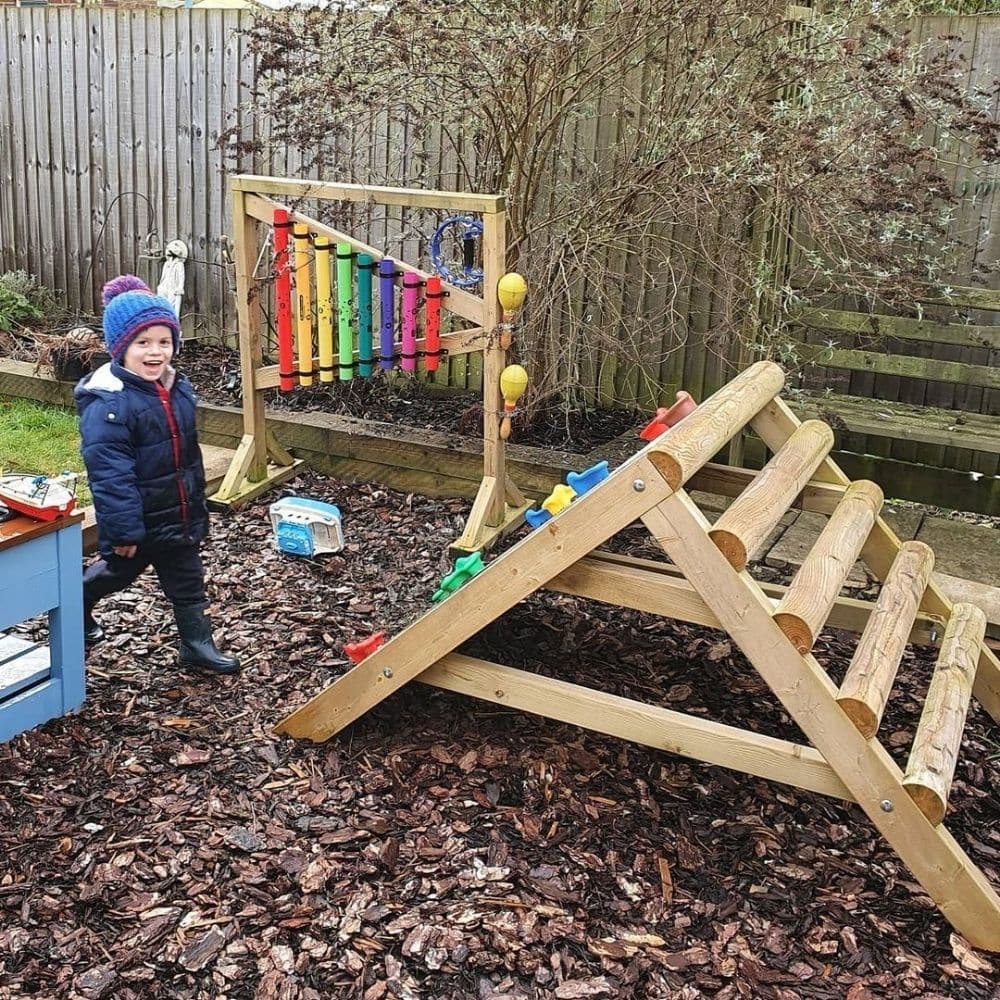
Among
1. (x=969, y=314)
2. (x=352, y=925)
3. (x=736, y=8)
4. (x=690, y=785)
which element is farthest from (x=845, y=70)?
(x=352, y=925)

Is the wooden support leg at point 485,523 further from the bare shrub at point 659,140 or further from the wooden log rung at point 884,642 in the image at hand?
the wooden log rung at point 884,642

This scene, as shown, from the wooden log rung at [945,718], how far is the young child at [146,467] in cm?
221

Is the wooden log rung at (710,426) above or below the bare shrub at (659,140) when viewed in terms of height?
below

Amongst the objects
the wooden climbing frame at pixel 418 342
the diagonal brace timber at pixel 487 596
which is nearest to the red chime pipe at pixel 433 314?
the wooden climbing frame at pixel 418 342

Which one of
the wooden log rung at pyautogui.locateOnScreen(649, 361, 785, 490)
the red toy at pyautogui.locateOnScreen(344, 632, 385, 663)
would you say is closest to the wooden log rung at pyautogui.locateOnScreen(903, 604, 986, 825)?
the wooden log rung at pyautogui.locateOnScreen(649, 361, 785, 490)

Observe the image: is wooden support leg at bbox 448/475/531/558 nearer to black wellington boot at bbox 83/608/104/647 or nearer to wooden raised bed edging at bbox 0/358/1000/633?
wooden raised bed edging at bbox 0/358/1000/633

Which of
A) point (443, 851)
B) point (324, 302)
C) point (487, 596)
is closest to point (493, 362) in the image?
point (324, 302)

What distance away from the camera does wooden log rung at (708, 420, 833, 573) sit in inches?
105

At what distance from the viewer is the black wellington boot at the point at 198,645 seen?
147 inches

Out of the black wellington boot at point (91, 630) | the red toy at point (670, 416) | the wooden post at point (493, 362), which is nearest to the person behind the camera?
the red toy at point (670, 416)

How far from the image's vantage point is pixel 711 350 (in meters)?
5.74

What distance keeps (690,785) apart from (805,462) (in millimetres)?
1036

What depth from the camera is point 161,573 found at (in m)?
3.72

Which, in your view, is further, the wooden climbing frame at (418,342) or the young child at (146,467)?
the wooden climbing frame at (418,342)
